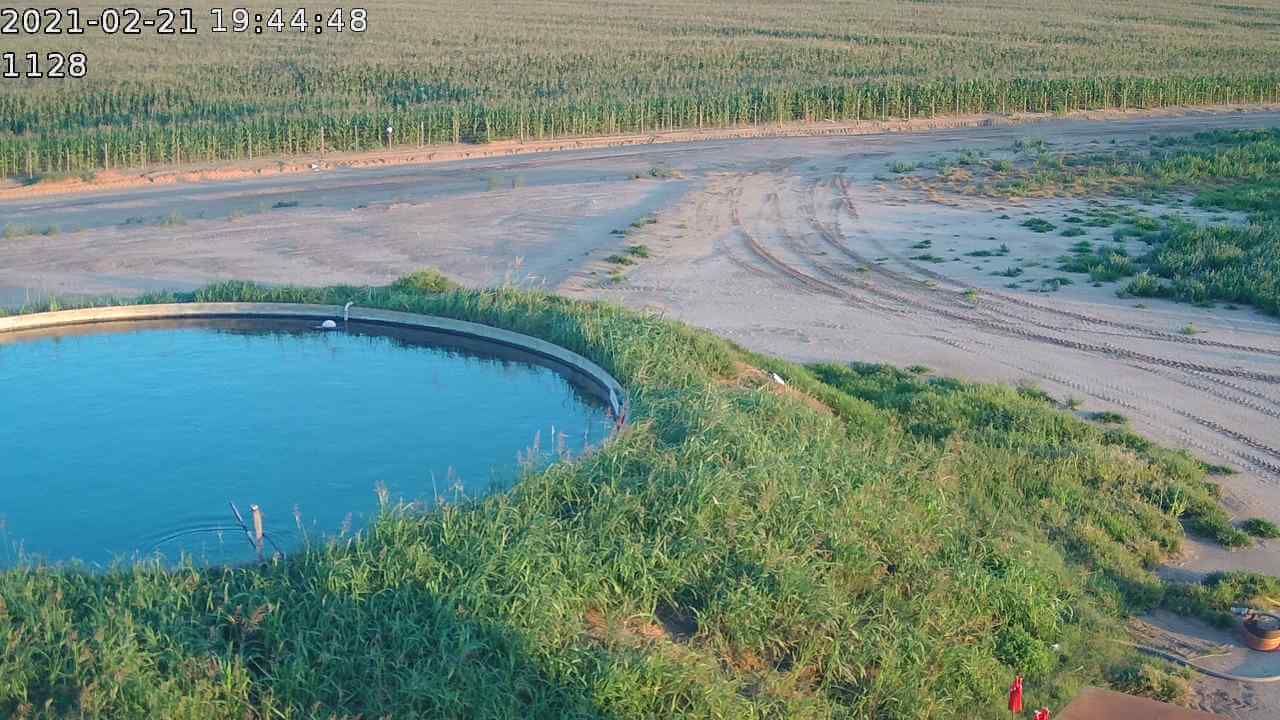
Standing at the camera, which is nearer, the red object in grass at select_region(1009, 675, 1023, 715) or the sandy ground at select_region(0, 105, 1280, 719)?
the red object in grass at select_region(1009, 675, 1023, 715)

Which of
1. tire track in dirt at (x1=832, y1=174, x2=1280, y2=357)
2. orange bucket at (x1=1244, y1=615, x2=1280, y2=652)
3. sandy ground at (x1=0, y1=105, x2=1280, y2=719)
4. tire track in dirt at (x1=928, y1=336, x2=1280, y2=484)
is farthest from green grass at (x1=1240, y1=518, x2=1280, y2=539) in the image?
tire track in dirt at (x1=832, y1=174, x2=1280, y2=357)

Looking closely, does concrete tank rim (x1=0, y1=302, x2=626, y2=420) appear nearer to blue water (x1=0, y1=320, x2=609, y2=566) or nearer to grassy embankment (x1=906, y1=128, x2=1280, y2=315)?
blue water (x1=0, y1=320, x2=609, y2=566)

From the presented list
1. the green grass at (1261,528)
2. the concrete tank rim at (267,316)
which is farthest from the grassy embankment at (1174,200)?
the concrete tank rim at (267,316)

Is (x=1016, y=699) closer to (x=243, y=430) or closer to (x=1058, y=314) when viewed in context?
(x=243, y=430)

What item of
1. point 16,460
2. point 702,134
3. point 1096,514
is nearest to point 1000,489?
point 1096,514

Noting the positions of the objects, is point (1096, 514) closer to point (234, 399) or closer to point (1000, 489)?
point (1000, 489)

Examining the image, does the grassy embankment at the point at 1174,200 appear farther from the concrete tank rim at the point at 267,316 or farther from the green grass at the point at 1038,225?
the concrete tank rim at the point at 267,316

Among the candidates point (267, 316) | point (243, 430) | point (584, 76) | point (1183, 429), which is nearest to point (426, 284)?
point (267, 316)

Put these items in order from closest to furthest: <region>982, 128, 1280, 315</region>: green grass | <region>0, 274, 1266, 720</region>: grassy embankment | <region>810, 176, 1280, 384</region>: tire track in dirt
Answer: <region>0, 274, 1266, 720</region>: grassy embankment, <region>810, 176, 1280, 384</region>: tire track in dirt, <region>982, 128, 1280, 315</region>: green grass
